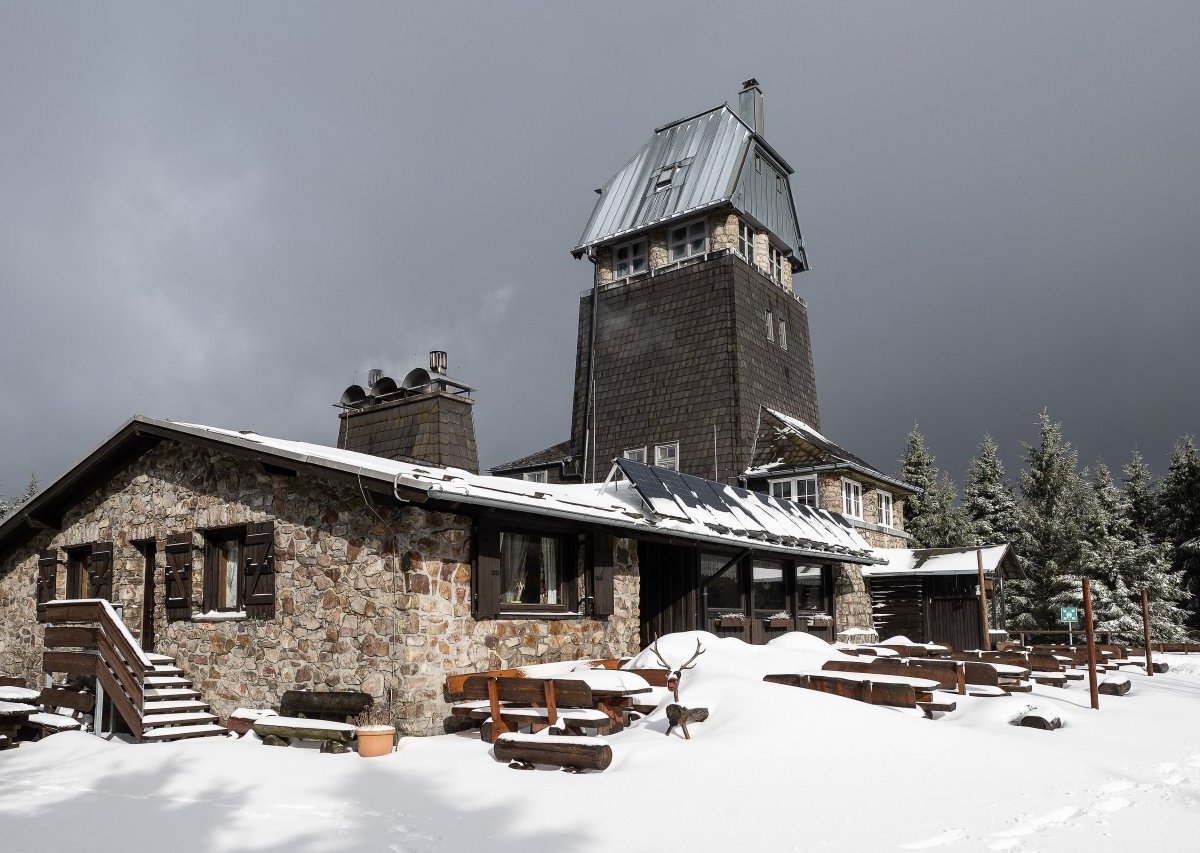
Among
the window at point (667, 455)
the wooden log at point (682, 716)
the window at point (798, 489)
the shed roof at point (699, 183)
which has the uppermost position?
the shed roof at point (699, 183)

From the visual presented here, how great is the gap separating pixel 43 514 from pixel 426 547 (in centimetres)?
861

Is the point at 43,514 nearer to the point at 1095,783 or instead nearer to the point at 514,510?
the point at 514,510

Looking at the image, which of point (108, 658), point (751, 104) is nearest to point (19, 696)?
point (108, 658)

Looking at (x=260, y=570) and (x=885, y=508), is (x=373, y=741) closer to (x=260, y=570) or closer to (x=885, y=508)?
(x=260, y=570)

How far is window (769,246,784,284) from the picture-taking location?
29.9 meters

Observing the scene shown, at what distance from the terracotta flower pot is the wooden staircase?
117 inches

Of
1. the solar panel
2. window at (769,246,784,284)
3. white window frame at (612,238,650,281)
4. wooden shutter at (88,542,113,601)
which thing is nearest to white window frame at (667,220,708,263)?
white window frame at (612,238,650,281)

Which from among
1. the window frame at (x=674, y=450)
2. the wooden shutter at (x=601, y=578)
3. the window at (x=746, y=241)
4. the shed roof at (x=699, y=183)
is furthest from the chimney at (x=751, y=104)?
the wooden shutter at (x=601, y=578)

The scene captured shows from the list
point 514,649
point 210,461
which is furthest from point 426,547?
point 210,461

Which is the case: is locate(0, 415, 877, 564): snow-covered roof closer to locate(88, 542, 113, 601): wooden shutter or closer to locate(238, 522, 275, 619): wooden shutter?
locate(238, 522, 275, 619): wooden shutter

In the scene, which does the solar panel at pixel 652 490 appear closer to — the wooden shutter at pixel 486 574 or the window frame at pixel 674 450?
the wooden shutter at pixel 486 574

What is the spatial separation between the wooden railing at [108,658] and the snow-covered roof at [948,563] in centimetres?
1597

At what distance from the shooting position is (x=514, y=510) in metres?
11.2

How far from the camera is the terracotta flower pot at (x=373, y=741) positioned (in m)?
9.44
